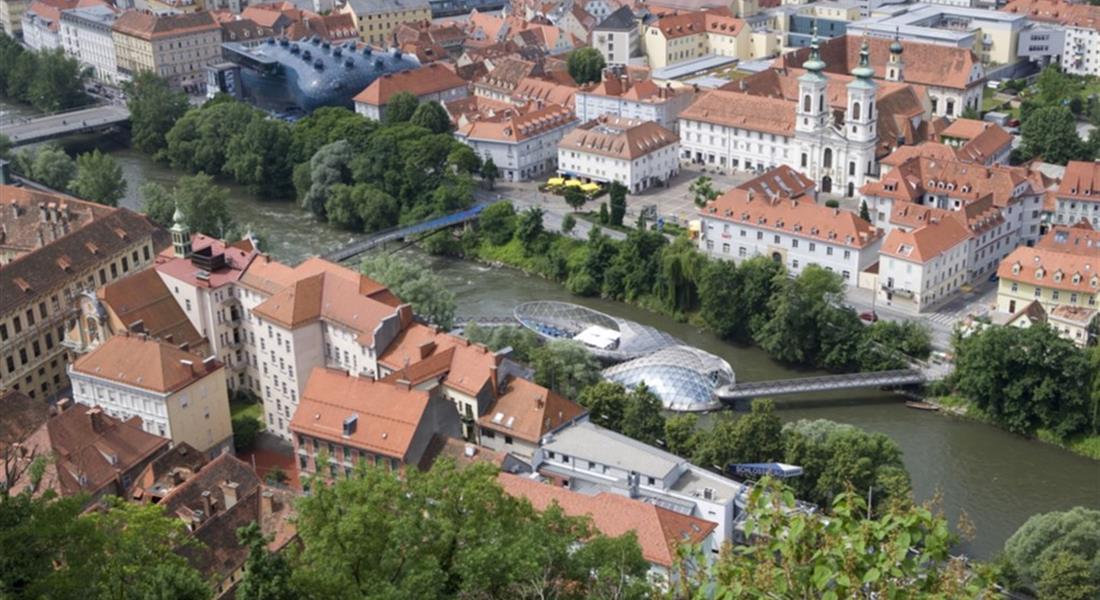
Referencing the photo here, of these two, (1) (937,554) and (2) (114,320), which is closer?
(1) (937,554)

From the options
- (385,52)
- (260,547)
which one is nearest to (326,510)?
(260,547)

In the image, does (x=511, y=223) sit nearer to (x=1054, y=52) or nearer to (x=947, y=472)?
(x=947, y=472)

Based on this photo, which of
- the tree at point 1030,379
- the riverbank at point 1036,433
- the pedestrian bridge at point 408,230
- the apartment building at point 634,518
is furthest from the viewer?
the pedestrian bridge at point 408,230

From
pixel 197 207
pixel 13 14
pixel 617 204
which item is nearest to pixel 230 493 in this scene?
pixel 197 207

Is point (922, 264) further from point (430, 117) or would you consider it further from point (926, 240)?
point (430, 117)

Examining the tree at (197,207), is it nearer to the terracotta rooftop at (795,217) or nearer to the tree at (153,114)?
the tree at (153,114)

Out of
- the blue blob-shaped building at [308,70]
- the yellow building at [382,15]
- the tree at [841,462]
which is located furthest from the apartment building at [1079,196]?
the yellow building at [382,15]

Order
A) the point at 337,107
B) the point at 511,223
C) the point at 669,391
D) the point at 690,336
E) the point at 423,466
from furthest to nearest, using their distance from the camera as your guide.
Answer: the point at 337,107 → the point at 511,223 → the point at 690,336 → the point at 669,391 → the point at 423,466
